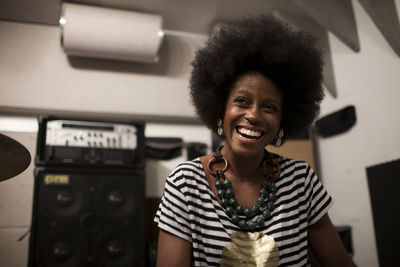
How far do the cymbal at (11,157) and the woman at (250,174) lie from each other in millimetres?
389

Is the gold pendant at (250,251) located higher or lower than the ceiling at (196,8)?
lower

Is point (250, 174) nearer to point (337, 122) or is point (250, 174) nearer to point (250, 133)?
point (250, 133)

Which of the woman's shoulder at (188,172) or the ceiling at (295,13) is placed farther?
the ceiling at (295,13)

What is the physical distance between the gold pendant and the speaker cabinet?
1176 mm

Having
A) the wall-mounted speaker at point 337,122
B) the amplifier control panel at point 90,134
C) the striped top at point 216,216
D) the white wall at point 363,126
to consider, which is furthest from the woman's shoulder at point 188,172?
the wall-mounted speaker at point 337,122

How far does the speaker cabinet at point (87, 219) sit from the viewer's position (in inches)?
70.1

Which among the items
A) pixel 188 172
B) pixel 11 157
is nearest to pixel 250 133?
pixel 188 172

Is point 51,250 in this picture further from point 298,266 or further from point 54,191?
point 298,266

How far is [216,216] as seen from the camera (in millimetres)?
931

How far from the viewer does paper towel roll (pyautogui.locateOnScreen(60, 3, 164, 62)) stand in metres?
2.28

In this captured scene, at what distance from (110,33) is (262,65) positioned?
5.45 ft

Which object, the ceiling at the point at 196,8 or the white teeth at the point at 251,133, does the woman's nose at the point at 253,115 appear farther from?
the ceiling at the point at 196,8

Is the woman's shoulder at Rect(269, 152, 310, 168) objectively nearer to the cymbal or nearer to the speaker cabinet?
the cymbal

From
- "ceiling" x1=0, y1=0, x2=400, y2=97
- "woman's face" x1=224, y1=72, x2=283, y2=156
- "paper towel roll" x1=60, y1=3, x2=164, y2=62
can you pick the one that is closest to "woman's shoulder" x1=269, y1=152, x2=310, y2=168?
"woman's face" x1=224, y1=72, x2=283, y2=156
